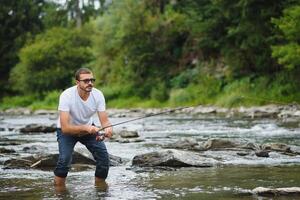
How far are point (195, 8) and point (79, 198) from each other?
3605cm

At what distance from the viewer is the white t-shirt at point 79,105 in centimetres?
816

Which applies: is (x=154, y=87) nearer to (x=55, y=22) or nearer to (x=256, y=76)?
(x=256, y=76)

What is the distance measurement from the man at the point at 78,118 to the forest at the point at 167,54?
55.8 ft

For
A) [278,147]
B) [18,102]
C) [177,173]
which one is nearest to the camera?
[177,173]

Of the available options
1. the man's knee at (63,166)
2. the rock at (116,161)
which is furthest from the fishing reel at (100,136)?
the rock at (116,161)

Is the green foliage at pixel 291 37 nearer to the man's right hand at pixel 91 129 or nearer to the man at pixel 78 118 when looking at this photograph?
the man at pixel 78 118

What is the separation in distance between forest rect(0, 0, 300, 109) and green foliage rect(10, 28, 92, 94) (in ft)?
0.32

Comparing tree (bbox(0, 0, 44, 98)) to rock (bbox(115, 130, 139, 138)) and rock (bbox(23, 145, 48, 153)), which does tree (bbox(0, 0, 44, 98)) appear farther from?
rock (bbox(23, 145, 48, 153))

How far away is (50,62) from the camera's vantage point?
58.2 meters

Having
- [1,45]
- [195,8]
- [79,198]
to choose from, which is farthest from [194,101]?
[1,45]

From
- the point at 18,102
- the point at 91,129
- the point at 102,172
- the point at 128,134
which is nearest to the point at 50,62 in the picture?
the point at 18,102

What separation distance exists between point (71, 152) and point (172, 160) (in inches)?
97.4

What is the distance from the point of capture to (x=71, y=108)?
8234 millimetres

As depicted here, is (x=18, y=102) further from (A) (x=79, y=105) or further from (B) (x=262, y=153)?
(A) (x=79, y=105)
